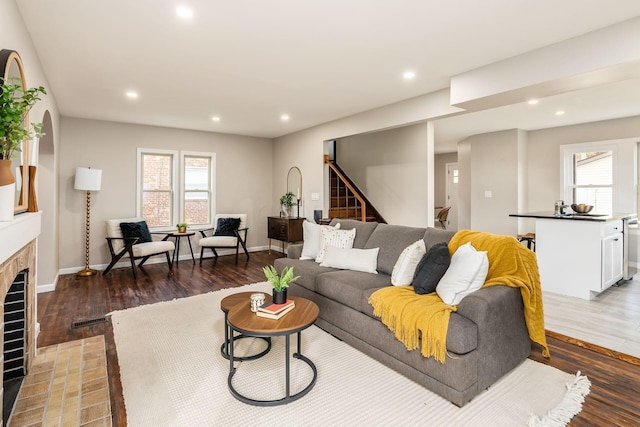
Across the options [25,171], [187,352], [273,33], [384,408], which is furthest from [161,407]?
[273,33]

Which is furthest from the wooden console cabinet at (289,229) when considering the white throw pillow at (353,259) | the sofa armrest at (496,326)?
the sofa armrest at (496,326)

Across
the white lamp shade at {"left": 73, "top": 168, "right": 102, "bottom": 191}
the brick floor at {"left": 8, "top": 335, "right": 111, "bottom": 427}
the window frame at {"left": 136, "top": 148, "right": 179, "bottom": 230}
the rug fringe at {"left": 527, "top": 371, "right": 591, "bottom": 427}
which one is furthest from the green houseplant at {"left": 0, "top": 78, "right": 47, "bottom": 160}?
the window frame at {"left": 136, "top": 148, "right": 179, "bottom": 230}

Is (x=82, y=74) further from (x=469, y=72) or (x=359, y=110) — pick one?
(x=469, y=72)

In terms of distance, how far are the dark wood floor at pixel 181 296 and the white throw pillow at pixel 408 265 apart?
1121 millimetres

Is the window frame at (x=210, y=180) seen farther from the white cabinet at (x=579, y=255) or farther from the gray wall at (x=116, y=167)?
the white cabinet at (x=579, y=255)

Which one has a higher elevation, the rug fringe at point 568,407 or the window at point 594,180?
the window at point 594,180

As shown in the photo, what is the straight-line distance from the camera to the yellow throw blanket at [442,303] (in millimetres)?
2025

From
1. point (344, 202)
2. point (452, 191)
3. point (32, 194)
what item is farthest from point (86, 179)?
point (452, 191)

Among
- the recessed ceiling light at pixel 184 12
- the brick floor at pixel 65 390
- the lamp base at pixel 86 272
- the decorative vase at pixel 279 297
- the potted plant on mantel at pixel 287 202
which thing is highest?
the recessed ceiling light at pixel 184 12

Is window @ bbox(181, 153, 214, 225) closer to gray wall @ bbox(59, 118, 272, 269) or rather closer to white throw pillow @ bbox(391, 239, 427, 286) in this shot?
gray wall @ bbox(59, 118, 272, 269)

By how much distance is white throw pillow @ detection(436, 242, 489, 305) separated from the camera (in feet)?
7.23

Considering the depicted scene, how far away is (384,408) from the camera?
6.37ft

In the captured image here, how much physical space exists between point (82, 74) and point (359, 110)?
3448 mm

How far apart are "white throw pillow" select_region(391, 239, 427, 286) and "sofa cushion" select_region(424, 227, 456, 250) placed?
15 centimetres
